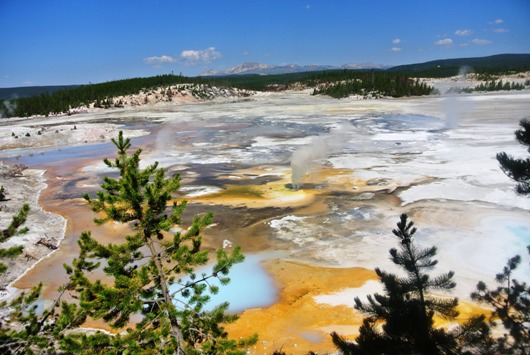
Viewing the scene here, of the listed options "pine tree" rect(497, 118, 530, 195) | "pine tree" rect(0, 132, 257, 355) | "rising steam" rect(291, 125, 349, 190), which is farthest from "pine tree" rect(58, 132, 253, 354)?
"rising steam" rect(291, 125, 349, 190)

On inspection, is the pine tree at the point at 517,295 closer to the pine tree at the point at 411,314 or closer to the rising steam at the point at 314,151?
the pine tree at the point at 411,314

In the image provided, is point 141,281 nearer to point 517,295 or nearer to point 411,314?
point 411,314

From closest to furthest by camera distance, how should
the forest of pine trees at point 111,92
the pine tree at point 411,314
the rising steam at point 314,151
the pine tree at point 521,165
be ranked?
1. the pine tree at point 411,314
2. the pine tree at point 521,165
3. the rising steam at point 314,151
4. the forest of pine trees at point 111,92

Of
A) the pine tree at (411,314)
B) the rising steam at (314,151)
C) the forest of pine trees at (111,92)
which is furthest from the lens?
the forest of pine trees at (111,92)

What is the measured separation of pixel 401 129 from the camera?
81.6ft

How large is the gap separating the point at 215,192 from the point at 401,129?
15947 mm

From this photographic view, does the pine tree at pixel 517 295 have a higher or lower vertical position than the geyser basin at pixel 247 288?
higher

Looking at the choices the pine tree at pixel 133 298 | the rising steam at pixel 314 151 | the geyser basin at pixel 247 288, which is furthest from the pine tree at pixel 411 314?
the rising steam at pixel 314 151

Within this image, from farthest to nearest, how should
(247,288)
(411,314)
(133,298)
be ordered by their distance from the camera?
(247,288) < (411,314) < (133,298)

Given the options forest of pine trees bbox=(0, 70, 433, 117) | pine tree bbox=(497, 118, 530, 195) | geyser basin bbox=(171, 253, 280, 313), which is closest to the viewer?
pine tree bbox=(497, 118, 530, 195)

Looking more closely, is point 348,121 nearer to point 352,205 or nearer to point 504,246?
point 352,205

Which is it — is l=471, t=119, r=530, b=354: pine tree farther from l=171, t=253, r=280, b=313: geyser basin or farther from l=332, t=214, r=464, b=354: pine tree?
l=171, t=253, r=280, b=313: geyser basin

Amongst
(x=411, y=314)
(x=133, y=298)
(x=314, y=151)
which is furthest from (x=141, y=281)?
(x=314, y=151)

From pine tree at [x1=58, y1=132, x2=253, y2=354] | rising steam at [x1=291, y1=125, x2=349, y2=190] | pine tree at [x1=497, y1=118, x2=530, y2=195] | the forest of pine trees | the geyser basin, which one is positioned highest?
the forest of pine trees
